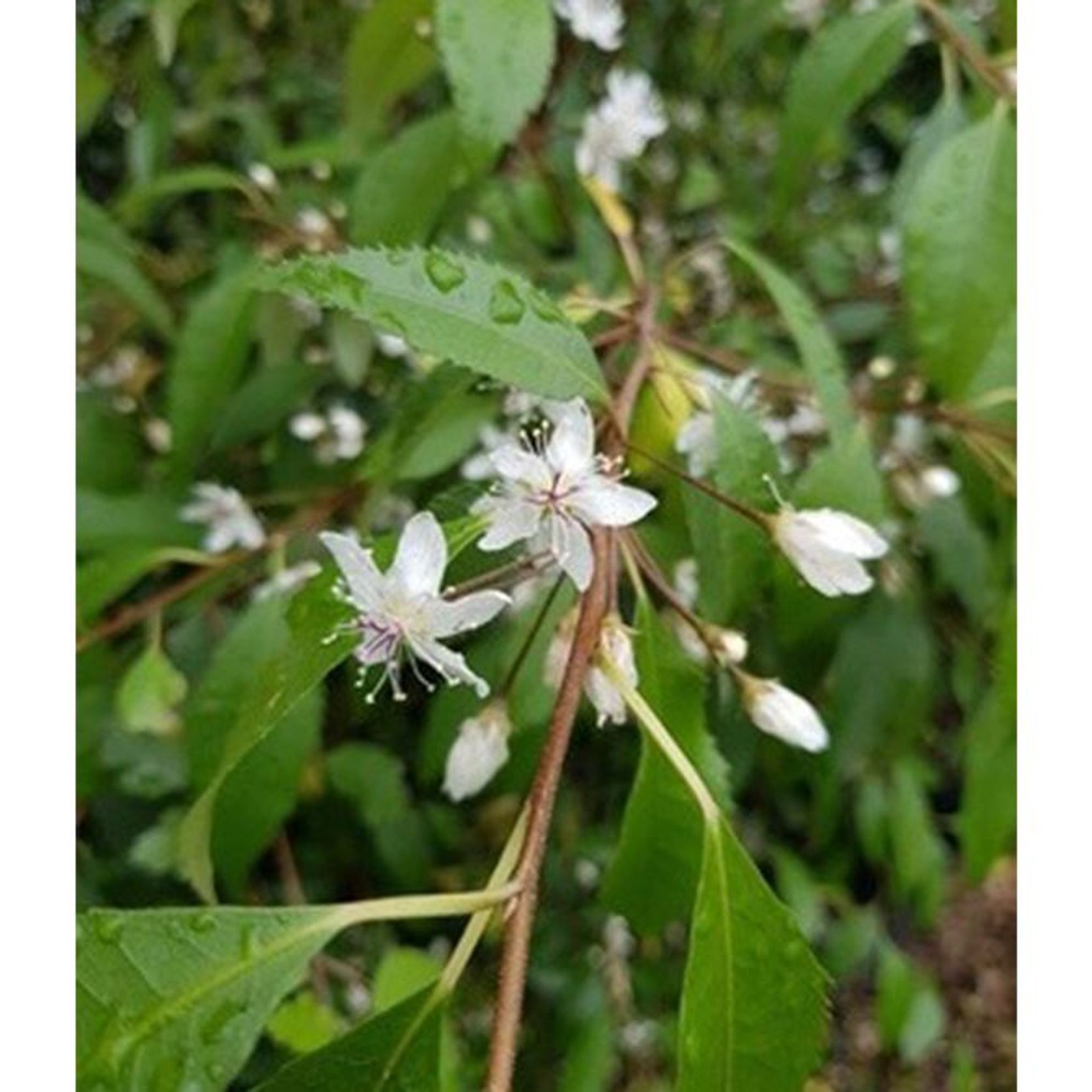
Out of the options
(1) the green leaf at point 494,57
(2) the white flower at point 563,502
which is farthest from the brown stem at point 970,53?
(2) the white flower at point 563,502

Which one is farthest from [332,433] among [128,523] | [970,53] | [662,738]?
[662,738]

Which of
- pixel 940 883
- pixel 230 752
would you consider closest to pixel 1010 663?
pixel 230 752

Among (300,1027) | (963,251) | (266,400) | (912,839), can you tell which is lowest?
(912,839)

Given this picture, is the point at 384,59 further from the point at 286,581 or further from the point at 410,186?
the point at 286,581

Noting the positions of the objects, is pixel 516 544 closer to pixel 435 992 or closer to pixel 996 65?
pixel 435 992

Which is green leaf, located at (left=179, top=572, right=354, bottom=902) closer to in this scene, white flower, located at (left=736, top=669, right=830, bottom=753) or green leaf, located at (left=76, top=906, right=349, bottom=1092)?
green leaf, located at (left=76, top=906, right=349, bottom=1092)

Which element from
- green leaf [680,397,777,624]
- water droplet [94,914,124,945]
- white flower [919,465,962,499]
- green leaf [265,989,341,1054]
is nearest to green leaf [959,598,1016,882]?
white flower [919,465,962,499]

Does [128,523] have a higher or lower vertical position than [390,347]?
lower

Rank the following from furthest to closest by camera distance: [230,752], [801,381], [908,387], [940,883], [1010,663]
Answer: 1. [940,883]
2. [908,387]
3. [801,381]
4. [1010,663]
5. [230,752]
